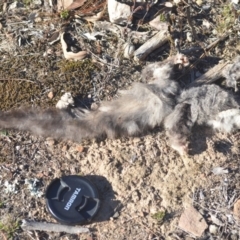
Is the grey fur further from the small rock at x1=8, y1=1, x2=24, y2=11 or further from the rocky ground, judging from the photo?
the small rock at x1=8, y1=1, x2=24, y2=11

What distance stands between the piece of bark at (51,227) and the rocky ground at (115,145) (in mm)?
36

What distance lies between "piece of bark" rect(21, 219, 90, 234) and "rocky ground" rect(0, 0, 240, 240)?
0.12 feet

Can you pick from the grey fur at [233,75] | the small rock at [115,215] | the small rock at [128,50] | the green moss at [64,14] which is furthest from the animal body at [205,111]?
the green moss at [64,14]

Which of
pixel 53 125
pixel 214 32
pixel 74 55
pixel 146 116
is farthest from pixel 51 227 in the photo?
pixel 214 32

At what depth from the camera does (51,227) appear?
176 inches

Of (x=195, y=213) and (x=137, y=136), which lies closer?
(x=195, y=213)

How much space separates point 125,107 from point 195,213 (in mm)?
1109

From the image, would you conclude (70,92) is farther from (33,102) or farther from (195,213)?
(195,213)

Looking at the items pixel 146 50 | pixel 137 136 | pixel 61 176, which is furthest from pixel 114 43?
pixel 61 176

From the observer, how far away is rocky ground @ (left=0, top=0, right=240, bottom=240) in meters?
4.52

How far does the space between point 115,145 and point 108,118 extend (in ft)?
0.80

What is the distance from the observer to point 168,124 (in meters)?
4.80

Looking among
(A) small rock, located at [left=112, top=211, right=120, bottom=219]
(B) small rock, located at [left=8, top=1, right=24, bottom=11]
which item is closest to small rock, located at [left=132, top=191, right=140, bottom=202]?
(A) small rock, located at [left=112, top=211, right=120, bottom=219]

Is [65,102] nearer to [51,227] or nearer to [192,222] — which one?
[51,227]
